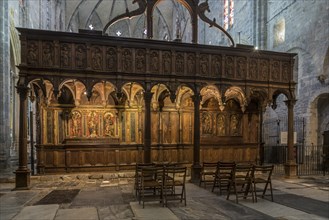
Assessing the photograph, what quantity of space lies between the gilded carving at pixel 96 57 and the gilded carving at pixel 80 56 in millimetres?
287

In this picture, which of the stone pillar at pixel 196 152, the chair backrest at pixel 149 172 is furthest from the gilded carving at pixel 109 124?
the chair backrest at pixel 149 172

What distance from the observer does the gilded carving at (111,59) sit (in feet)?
30.8

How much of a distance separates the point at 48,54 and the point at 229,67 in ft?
20.9

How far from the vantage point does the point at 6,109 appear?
12.9 meters

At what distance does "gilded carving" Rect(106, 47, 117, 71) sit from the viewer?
30.8 ft

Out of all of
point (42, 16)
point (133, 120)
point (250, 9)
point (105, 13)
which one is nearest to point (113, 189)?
point (133, 120)

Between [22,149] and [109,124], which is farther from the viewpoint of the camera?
[109,124]

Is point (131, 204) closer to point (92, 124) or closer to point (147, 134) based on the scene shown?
point (147, 134)

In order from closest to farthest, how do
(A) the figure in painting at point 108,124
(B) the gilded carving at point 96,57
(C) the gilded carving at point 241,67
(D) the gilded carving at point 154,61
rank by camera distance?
(B) the gilded carving at point 96,57 → (D) the gilded carving at point 154,61 → (C) the gilded carving at point 241,67 → (A) the figure in painting at point 108,124

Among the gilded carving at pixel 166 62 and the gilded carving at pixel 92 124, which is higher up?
the gilded carving at pixel 166 62

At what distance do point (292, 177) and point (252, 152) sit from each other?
277cm

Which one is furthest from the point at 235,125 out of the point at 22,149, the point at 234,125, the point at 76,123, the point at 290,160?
the point at 22,149

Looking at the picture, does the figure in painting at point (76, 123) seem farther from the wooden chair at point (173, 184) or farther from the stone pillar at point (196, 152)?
the wooden chair at point (173, 184)

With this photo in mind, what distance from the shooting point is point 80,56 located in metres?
9.16
